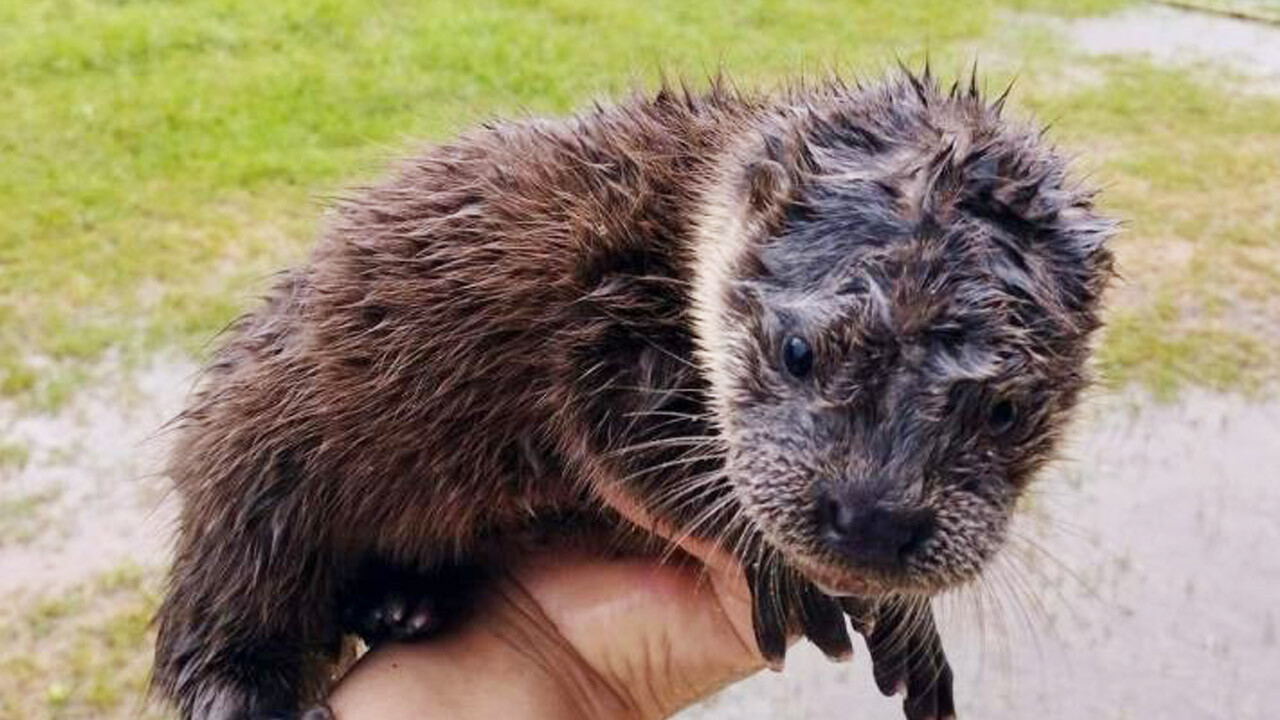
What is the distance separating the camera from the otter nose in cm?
197

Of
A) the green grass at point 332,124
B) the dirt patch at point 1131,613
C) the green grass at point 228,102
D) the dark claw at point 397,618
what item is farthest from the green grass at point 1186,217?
the dark claw at point 397,618

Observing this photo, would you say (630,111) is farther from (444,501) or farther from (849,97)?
(444,501)

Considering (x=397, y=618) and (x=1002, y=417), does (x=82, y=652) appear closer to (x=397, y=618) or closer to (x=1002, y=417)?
(x=397, y=618)

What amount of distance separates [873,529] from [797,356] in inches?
13.0

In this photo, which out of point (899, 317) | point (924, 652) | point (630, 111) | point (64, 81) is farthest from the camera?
point (64, 81)

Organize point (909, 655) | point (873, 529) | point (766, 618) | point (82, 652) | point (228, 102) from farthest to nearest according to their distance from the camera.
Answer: point (228, 102) < point (82, 652) < point (909, 655) < point (766, 618) < point (873, 529)

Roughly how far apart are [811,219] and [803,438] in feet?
1.34

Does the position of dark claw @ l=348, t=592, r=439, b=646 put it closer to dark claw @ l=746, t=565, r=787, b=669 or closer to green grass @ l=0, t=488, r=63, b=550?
dark claw @ l=746, t=565, r=787, b=669

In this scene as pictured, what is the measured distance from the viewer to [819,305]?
2123 millimetres

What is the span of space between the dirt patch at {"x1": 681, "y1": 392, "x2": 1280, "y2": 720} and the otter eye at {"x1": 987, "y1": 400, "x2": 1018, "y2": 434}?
2.62 m

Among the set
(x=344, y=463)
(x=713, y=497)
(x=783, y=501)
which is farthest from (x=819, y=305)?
(x=344, y=463)

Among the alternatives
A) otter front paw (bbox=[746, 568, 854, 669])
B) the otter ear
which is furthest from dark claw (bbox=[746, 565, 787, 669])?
the otter ear

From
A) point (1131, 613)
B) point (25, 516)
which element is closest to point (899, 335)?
point (1131, 613)

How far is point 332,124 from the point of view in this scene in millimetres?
9188
